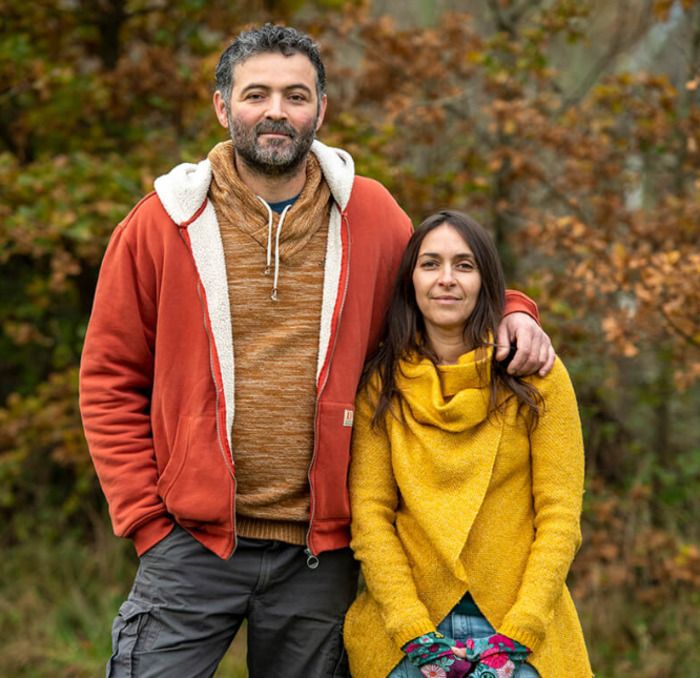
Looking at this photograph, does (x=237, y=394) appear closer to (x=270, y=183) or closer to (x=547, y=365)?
(x=270, y=183)

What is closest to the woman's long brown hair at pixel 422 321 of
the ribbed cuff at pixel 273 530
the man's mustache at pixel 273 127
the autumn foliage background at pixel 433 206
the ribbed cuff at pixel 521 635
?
the ribbed cuff at pixel 273 530

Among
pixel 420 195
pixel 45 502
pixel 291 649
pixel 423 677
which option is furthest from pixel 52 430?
pixel 423 677

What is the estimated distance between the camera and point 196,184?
3.17m

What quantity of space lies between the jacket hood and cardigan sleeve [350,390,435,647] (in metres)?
0.71

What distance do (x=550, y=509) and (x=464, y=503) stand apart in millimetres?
258

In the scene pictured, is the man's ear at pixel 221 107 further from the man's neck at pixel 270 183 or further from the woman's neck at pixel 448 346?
the woman's neck at pixel 448 346

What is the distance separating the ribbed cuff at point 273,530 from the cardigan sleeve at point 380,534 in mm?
171

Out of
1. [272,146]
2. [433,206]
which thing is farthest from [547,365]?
[433,206]

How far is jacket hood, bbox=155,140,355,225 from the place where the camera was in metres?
3.14

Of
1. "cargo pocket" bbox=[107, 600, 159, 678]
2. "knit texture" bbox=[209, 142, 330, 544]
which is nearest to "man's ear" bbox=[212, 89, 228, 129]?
"knit texture" bbox=[209, 142, 330, 544]

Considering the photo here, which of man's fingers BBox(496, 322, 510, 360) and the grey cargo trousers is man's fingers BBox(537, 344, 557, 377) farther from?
the grey cargo trousers

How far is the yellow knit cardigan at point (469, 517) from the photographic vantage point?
9.62 ft

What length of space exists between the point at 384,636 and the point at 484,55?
14.6 ft

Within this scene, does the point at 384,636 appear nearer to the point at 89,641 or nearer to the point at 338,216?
the point at 338,216
